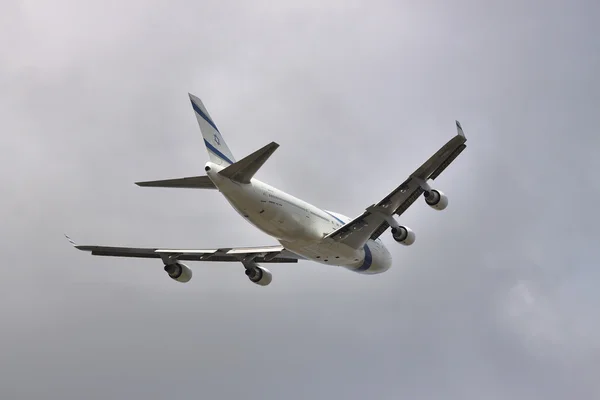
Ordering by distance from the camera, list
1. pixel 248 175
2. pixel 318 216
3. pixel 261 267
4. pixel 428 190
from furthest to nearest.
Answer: pixel 261 267 < pixel 318 216 < pixel 428 190 < pixel 248 175

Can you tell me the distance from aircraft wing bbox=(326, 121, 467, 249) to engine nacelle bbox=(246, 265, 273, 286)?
15.1 feet

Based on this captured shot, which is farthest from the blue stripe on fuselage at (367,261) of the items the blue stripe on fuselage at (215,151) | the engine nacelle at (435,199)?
the blue stripe on fuselage at (215,151)

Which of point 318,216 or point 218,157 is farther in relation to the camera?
point 318,216

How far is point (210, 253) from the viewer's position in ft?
130

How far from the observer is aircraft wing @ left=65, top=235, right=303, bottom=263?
3725 centimetres

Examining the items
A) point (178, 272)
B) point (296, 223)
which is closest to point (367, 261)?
point (296, 223)

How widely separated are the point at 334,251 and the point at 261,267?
4.16m

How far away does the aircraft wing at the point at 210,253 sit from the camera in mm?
37250

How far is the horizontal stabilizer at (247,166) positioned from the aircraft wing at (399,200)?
6.10 m

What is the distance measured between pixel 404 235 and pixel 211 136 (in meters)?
9.43

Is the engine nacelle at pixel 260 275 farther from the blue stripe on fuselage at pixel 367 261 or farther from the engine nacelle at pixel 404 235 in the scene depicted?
the engine nacelle at pixel 404 235

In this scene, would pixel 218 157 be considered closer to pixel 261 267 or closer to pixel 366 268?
pixel 261 267

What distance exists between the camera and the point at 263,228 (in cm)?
3506

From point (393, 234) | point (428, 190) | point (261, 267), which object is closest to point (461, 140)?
point (428, 190)
